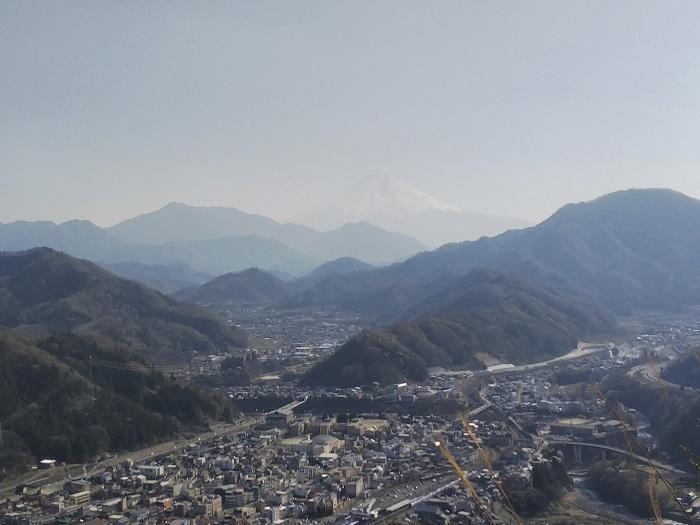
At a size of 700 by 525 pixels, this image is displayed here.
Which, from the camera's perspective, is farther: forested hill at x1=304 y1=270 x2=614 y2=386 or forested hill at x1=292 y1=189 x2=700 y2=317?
forested hill at x1=292 y1=189 x2=700 y2=317

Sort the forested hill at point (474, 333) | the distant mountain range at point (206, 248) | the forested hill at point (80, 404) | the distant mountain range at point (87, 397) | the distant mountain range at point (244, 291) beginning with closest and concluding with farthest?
the forested hill at point (80, 404) < the distant mountain range at point (87, 397) < the forested hill at point (474, 333) < the distant mountain range at point (244, 291) < the distant mountain range at point (206, 248)

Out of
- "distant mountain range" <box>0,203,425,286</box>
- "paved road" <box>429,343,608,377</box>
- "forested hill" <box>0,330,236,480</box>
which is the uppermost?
"distant mountain range" <box>0,203,425,286</box>

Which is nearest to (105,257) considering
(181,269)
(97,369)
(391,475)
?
(181,269)

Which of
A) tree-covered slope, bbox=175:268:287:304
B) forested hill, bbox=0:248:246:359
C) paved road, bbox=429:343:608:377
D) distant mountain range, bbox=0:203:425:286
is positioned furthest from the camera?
distant mountain range, bbox=0:203:425:286

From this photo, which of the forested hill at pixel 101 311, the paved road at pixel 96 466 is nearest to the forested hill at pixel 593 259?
the forested hill at pixel 101 311

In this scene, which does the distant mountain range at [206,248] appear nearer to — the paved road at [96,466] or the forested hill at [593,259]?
the forested hill at [593,259]

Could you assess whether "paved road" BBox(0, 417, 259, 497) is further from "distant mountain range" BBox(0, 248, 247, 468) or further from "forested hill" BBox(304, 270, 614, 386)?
"forested hill" BBox(304, 270, 614, 386)

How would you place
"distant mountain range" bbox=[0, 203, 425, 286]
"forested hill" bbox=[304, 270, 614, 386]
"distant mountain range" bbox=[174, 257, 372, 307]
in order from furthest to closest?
"distant mountain range" bbox=[0, 203, 425, 286] < "distant mountain range" bbox=[174, 257, 372, 307] < "forested hill" bbox=[304, 270, 614, 386]

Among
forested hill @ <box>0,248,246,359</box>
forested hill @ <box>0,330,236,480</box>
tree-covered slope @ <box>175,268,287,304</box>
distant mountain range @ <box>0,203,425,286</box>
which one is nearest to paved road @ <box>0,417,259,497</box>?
forested hill @ <box>0,330,236,480</box>

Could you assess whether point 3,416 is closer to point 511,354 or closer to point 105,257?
point 511,354
